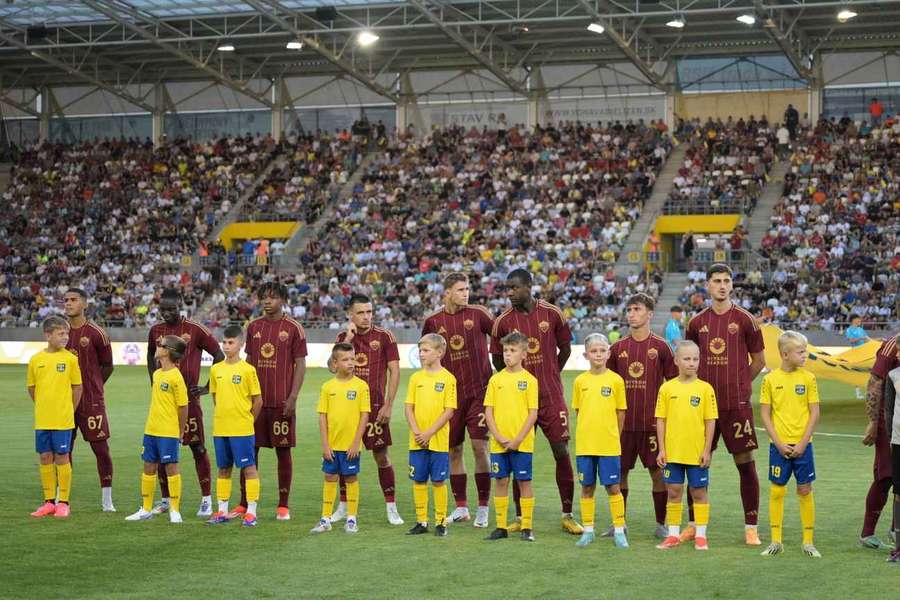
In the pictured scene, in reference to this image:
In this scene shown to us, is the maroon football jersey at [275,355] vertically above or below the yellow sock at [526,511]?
above

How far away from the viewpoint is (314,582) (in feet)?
26.9

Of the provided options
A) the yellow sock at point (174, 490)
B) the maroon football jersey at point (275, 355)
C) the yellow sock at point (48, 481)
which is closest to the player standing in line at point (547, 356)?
the maroon football jersey at point (275, 355)

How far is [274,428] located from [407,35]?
113 feet

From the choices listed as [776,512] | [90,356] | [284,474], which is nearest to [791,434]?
[776,512]

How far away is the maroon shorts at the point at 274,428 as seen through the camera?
10.7m

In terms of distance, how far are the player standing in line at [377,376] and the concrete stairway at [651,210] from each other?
27.3 meters

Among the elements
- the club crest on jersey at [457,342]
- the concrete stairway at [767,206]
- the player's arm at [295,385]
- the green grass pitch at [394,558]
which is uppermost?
the concrete stairway at [767,206]

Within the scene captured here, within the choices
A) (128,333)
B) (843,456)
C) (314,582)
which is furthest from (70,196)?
(314,582)

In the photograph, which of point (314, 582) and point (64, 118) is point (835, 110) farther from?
point (314, 582)

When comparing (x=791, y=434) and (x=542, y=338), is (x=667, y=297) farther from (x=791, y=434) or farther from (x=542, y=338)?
(x=791, y=434)

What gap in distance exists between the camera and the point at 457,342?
35.1 feet

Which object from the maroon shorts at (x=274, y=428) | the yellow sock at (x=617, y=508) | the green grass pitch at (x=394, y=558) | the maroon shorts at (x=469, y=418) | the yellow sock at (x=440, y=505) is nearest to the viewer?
the green grass pitch at (x=394, y=558)

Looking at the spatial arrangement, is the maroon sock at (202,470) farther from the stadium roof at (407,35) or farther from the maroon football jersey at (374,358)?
the stadium roof at (407,35)

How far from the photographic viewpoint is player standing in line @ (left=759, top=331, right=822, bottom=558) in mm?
9156
